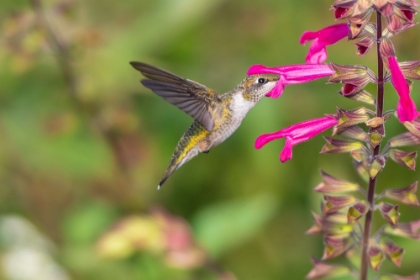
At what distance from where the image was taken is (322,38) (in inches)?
80.0

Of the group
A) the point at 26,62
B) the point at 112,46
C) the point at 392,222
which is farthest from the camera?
the point at 112,46

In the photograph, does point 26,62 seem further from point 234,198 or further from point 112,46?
point 234,198

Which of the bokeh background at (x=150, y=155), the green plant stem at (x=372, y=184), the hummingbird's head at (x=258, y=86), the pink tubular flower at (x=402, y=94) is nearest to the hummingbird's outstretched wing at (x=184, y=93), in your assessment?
the hummingbird's head at (x=258, y=86)

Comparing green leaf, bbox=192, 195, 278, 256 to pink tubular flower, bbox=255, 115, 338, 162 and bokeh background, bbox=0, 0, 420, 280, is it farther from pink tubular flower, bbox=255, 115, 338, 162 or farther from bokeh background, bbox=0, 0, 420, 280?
pink tubular flower, bbox=255, 115, 338, 162

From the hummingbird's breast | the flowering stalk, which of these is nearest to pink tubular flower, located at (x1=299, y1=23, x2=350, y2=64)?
the flowering stalk

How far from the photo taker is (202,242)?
3.56 m

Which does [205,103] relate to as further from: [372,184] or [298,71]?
[372,184]

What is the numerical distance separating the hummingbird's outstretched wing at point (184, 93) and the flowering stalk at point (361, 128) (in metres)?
0.36

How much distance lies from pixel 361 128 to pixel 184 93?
71 centimetres

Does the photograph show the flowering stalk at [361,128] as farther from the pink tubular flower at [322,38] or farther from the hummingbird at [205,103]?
the hummingbird at [205,103]

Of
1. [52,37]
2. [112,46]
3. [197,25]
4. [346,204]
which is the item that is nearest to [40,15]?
[52,37]

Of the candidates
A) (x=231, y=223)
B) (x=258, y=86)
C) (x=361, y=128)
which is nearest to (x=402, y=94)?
(x=361, y=128)

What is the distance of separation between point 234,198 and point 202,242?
24.8 inches

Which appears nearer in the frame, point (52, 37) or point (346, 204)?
point (346, 204)
